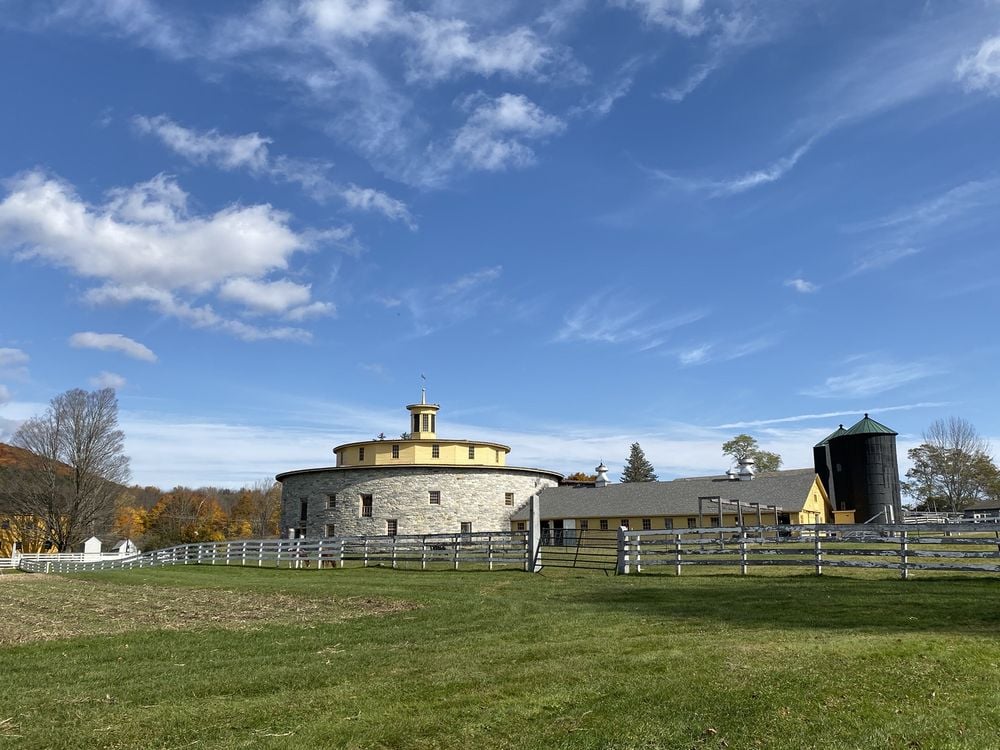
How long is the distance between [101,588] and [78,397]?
133 ft

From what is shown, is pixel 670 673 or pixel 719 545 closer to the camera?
pixel 670 673

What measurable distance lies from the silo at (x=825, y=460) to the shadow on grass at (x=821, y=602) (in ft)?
129

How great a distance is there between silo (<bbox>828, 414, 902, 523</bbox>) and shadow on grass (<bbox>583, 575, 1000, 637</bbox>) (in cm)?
3763

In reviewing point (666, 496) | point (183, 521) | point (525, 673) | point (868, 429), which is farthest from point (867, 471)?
point (183, 521)

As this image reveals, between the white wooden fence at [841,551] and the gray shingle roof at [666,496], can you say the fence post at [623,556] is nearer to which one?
the white wooden fence at [841,551]

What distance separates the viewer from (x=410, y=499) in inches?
1837

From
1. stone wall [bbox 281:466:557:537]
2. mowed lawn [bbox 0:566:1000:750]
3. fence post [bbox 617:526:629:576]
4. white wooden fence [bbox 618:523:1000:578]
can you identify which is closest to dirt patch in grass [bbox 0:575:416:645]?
mowed lawn [bbox 0:566:1000:750]

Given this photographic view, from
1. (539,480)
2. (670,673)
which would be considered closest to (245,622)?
(670,673)

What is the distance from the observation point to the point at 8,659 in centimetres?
1040

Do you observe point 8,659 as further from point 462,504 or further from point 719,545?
point 462,504

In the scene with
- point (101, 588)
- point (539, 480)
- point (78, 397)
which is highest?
point (78, 397)

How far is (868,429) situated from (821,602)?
4439 cm

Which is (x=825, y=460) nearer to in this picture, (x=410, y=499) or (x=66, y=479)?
(x=410, y=499)

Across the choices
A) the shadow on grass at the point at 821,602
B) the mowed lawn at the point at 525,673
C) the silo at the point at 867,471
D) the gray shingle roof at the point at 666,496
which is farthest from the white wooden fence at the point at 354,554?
the silo at the point at 867,471
